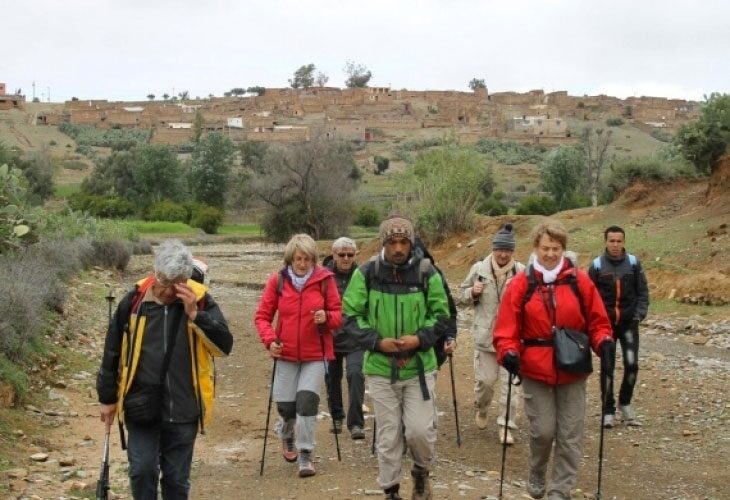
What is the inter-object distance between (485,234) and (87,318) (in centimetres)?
1942

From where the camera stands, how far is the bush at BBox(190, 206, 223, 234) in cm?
5927

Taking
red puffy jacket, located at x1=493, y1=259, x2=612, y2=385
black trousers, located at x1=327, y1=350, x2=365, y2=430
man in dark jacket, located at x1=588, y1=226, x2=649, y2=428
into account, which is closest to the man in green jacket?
red puffy jacket, located at x1=493, y1=259, x2=612, y2=385

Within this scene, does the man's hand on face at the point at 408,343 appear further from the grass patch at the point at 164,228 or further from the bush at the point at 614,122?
the bush at the point at 614,122

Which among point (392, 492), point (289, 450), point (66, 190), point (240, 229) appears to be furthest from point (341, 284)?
point (66, 190)

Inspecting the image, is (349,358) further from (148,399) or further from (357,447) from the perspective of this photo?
(148,399)

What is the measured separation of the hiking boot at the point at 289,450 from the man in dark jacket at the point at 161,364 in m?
2.67

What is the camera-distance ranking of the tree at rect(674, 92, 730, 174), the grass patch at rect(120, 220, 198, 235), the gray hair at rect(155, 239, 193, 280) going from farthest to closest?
the grass patch at rect(120, 220, 198, 235)
the tree at rect(674, 92, 730, 174)
the gray hair at rect(155, 239, 193, 280)

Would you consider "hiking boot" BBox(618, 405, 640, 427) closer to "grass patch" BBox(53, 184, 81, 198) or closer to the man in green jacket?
the man in green jacket

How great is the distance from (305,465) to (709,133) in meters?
23.1

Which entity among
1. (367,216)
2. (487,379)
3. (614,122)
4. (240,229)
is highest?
(614,122)

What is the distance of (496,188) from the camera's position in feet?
244

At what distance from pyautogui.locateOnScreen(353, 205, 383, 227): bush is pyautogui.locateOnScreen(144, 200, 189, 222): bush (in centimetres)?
1214

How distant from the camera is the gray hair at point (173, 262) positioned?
540 centimetres

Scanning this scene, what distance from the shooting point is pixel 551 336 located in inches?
253
